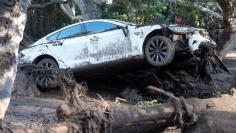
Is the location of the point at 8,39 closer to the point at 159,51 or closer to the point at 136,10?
the point at 159,51

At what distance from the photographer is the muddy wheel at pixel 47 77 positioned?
49.8 ft

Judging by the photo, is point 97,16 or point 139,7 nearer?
point 97,16

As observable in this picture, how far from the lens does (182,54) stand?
13.8 meters

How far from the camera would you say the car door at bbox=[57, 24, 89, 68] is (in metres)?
14.8

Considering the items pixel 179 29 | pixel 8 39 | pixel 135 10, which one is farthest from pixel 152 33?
pixel 8 39

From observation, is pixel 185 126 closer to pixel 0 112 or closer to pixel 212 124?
pixel 212 124

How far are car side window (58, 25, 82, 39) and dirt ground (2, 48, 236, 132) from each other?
1.63m

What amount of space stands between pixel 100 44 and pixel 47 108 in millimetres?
2123

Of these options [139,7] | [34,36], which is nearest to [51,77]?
[139,7]

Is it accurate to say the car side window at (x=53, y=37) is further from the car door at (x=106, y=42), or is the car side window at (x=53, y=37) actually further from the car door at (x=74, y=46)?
the car door at (x=106, y=42)

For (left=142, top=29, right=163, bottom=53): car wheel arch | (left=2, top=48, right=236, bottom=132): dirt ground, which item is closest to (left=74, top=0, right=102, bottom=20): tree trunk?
(left=2, top=48, right=236, bottom=132): dirt ground

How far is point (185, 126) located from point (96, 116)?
1622 millimetres

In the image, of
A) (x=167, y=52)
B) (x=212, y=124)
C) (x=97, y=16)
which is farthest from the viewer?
(x=97, y=16)

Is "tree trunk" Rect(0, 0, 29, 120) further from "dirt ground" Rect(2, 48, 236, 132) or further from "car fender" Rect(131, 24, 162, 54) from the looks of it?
"car fender" Rect(131, 24, 162, 54)
